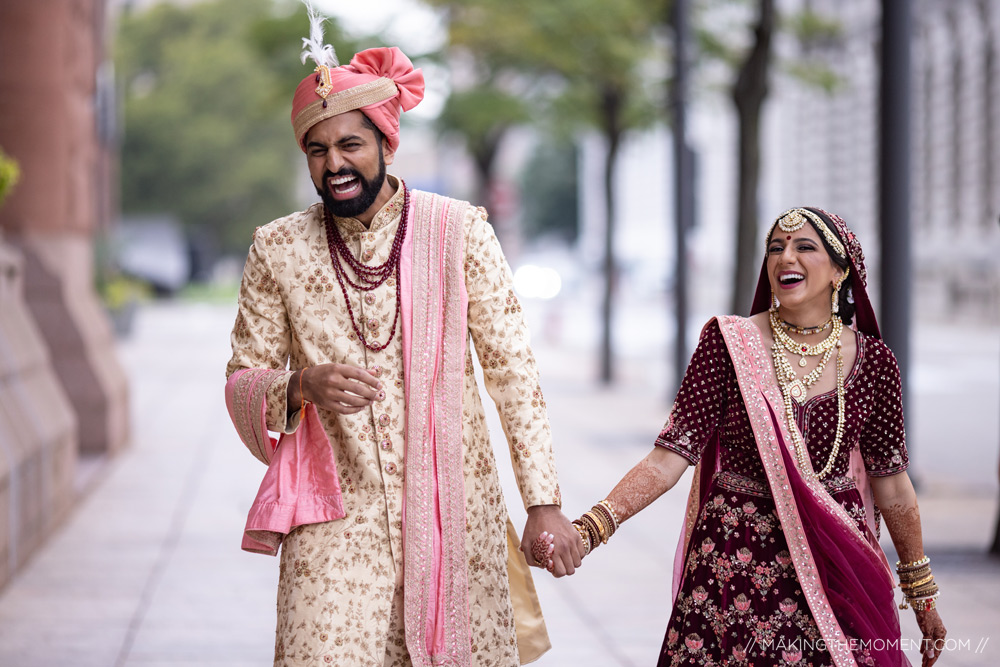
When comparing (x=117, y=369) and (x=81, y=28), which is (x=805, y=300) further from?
(x=81, y=28)

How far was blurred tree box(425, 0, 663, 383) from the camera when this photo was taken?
1694 cm

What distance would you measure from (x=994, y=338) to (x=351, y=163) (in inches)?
1100

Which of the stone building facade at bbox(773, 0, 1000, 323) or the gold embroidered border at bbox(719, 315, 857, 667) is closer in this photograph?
the gold embroidered border at bbox(719, 315, 857, 667)

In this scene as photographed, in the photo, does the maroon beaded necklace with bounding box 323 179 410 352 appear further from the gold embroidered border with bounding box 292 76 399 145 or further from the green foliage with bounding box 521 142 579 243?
the green foliage with bounding box 521 142 579 243

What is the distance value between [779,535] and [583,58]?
1473 centimetres

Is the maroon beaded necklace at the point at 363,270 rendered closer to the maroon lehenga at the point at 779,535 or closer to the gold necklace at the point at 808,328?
the maroon lehenga at the point at 779,535

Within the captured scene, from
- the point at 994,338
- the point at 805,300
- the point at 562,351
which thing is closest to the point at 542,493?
the point at 805,300

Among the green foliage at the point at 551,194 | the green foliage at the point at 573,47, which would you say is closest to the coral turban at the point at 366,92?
the green foliage at the point at 573,47

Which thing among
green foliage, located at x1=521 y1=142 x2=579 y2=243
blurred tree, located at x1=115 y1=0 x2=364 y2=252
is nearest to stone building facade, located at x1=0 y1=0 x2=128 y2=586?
blurred tree, located at x1=115 y1=0 x2=364 y2=252

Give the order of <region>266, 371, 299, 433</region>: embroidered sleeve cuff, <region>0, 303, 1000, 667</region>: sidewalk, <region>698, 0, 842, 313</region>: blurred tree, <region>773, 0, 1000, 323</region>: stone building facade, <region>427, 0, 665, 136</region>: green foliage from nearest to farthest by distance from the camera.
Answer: <region>266, 371, 299, 433</region>: embroidered sleeve cuff → <region>0, 303, 1000, 667</region>: sidewalk → <region>698, 0, 842, 313</region>: blurred tree → <region>427, 0, 665, 136</region>: green foliage → <region>773, 0, 1000, 323</region>: stone building facade

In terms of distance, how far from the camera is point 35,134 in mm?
11656

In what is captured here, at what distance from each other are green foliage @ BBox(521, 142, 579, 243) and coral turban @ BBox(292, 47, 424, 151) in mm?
76671

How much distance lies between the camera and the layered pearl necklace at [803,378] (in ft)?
11.1

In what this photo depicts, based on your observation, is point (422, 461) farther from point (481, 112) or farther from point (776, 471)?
point (481, 112)
